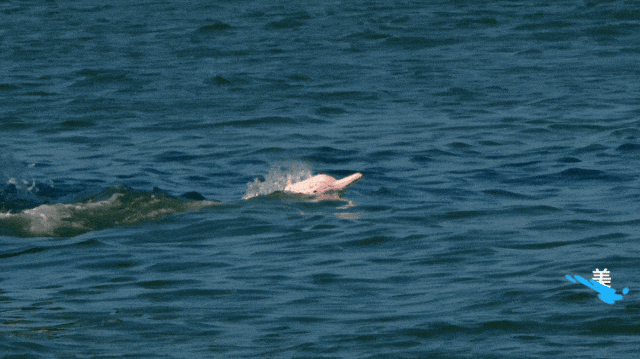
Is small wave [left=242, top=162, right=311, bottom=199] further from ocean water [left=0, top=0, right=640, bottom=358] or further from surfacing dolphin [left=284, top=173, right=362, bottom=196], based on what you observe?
surfacing dolphin [left=284, top=173, right=362, bottom=196]

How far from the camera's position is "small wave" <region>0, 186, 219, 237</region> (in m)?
13.8

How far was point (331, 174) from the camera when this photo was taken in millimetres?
17172

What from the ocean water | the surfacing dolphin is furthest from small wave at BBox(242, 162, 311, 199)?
the surfacing dolphin

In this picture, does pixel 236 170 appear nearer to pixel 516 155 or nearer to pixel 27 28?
pixel 516 155

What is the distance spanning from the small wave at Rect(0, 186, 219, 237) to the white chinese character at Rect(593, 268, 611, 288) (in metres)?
6.43

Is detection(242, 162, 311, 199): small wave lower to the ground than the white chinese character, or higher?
higher

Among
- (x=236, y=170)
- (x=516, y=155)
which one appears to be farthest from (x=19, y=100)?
(x=516, y=155)

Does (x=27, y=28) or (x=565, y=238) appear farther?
(x=27, y=28)

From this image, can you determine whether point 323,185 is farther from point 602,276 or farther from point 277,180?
point 602,276

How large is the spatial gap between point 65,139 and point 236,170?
4.58 m

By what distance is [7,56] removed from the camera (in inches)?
1180

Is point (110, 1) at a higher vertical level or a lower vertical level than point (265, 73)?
higher

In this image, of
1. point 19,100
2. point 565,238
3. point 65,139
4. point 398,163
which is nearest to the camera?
point 565,238

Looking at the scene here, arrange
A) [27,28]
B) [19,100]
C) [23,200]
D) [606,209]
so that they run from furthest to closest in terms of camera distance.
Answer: [27,28] < [19,100] < [23,200] < [606,209]
